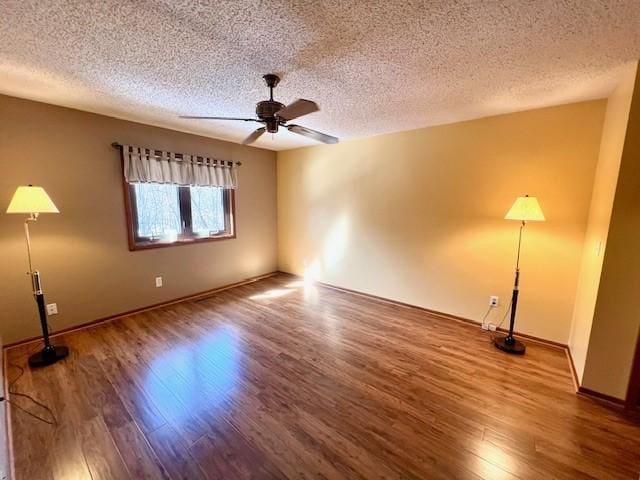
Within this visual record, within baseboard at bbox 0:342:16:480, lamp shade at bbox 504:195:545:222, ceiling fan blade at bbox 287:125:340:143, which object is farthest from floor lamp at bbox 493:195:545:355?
baseboard at bbox 0:342:16:480

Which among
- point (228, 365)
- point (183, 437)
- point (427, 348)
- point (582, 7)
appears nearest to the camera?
point (582, 7)

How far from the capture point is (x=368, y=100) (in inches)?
94.6

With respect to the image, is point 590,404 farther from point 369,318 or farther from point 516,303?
point 369,318

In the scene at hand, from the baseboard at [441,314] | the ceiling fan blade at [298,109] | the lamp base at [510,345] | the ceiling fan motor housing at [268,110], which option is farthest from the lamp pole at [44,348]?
the lamp base at [510,345]

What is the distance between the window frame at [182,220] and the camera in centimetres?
314

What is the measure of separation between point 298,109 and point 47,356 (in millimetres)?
2965

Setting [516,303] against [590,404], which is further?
[516,303]

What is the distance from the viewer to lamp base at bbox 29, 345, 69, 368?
87.0 inches

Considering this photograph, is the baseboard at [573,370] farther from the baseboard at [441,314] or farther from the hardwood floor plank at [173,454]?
the hardwood floor plank at [173,454]

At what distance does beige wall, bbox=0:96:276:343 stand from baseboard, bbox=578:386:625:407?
14.0 feet

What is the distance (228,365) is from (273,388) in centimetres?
52

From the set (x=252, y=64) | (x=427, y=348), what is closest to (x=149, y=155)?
(x=252, y=64)

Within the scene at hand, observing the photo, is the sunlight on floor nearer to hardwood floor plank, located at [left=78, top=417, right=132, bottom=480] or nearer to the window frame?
the window frame

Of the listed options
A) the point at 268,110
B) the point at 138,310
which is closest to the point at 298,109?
the point at 268,110
